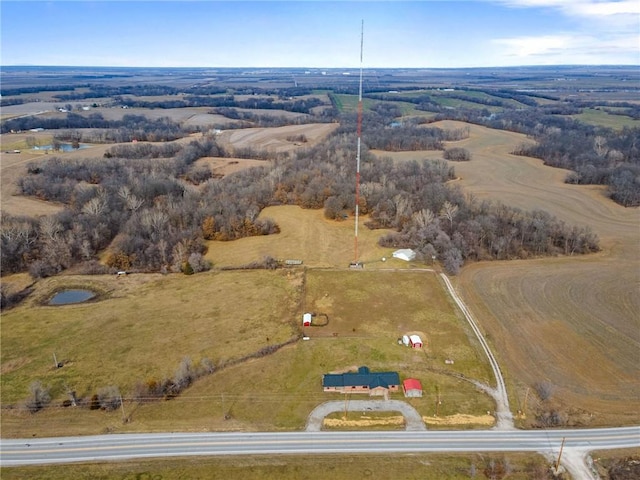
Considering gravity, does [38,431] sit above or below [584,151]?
below

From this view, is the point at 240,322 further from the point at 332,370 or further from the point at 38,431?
the point at 38,431

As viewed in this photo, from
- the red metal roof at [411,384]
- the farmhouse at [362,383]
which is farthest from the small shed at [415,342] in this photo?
the farmhouse at [362,383]

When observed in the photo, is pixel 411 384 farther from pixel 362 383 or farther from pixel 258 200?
pixel 258 200

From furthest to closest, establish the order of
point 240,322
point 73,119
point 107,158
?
point 73,119 < point 107,158 < point 240,322

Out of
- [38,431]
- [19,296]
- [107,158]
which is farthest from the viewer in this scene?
[107,158]

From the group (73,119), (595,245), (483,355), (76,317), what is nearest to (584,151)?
(595,245)

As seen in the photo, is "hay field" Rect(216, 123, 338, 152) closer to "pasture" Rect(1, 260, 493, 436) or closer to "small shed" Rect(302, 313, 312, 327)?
"pasture" Rect(1, 260, 493, 436)

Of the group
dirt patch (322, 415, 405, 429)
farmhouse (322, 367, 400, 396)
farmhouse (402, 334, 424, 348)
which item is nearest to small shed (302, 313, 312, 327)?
farmhouse (322, 367, 400, 396)
